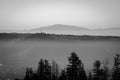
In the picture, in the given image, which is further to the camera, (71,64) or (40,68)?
(40,68)

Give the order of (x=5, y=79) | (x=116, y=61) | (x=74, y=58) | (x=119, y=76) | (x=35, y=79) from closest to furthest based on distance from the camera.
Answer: (x=74, y=58)
(x=35, y=79)
(x=119, y=76)
(x=116, y=61)
(x=5, y=79)

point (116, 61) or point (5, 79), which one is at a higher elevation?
point (116, 61)

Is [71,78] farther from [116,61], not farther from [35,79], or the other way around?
A: [116,61]

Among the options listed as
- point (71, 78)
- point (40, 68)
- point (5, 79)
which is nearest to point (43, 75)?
point (40, 68)

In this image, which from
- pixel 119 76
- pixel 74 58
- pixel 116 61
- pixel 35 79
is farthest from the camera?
pixel 116 61

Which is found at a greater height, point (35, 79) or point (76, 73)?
point (76, 73)

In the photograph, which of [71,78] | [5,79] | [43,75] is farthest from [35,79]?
[5,79]

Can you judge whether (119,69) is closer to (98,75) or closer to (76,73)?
(98,75)

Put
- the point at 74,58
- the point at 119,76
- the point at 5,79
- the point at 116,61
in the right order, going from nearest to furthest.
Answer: the point at 74,58
the point at 119,76
the point at 116,61
the point at 5,79

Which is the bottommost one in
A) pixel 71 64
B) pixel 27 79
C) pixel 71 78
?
pixel 27 79
